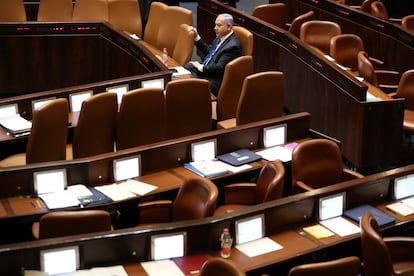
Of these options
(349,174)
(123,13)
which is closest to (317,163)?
(349,174)

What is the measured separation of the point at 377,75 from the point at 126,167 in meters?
3.69

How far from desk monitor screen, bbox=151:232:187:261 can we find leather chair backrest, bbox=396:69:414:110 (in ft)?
12.2

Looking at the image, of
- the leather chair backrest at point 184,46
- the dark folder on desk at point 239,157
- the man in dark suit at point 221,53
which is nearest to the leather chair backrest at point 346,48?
the man in dark suit at point 221,53

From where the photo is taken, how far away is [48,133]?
6191mm

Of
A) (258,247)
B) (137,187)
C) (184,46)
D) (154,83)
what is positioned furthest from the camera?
(184,46)

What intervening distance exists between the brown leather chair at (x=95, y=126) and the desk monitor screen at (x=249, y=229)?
1.74m

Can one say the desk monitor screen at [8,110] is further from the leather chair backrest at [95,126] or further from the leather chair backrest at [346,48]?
the leather chair backrest at [346,48]

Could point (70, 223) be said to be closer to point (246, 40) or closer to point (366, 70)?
point (246, 40)

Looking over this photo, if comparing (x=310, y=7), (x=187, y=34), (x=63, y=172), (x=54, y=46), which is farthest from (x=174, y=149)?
(x=310, y=7)

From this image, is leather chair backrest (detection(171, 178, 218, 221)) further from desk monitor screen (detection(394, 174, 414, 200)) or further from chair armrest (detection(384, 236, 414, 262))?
desk monitor screen (detection(394, 174, 414, 200))

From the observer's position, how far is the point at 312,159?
6148 millimetres

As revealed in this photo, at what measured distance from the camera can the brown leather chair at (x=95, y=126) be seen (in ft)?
20.7

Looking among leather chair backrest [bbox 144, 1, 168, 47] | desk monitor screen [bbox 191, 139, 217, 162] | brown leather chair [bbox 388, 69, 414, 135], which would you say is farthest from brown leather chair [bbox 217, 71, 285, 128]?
leather chair backrest [bbox 144, 1, 168, 47]

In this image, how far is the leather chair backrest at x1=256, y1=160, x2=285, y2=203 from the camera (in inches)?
217
